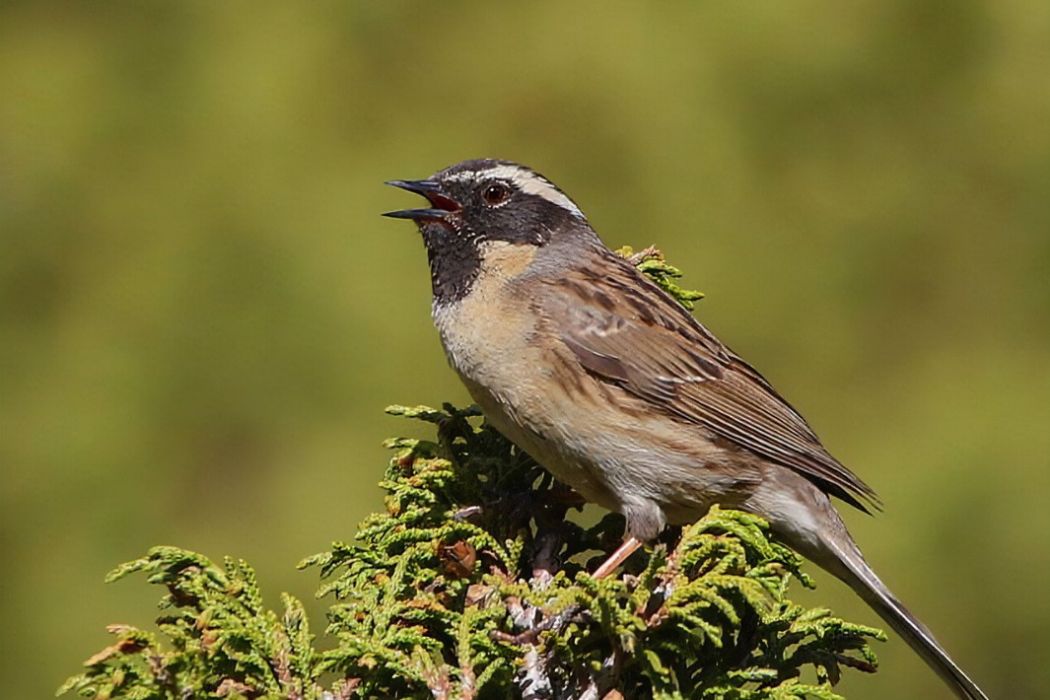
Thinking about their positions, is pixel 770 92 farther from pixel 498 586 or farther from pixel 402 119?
pixel 498 586

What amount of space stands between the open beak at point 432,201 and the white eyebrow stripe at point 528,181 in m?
0.06

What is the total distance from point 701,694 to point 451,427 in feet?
3.71

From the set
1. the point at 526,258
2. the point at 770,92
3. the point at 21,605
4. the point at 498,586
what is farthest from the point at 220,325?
the point at 498,586

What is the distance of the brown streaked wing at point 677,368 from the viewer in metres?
4.00

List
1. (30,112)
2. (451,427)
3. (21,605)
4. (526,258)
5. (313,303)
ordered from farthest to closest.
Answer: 1. (30,112)
2. (313,303)
3. (21,605)
4. (526,258)
5. (451,427)

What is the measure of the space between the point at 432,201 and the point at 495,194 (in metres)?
0.18

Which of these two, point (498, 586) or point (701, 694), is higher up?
point (498, 586)

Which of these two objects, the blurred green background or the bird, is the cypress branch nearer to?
the bird

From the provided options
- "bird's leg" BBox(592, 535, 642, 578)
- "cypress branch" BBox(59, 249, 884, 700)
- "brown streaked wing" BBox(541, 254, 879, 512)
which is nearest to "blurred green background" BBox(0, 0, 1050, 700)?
"brown streaked wing" BBox(541, 254, 879, 512)

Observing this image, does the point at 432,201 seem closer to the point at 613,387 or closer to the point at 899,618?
the point at 613,387

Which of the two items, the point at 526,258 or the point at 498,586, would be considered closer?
the point at 498,586

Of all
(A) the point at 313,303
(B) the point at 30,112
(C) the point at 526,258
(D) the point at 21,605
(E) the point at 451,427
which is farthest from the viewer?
(B) the point at 30,112

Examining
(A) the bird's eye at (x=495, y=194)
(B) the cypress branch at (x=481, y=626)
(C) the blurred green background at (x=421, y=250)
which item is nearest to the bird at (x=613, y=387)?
(A) the bird's eye at (x=495, y=194)

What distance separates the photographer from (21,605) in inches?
207
